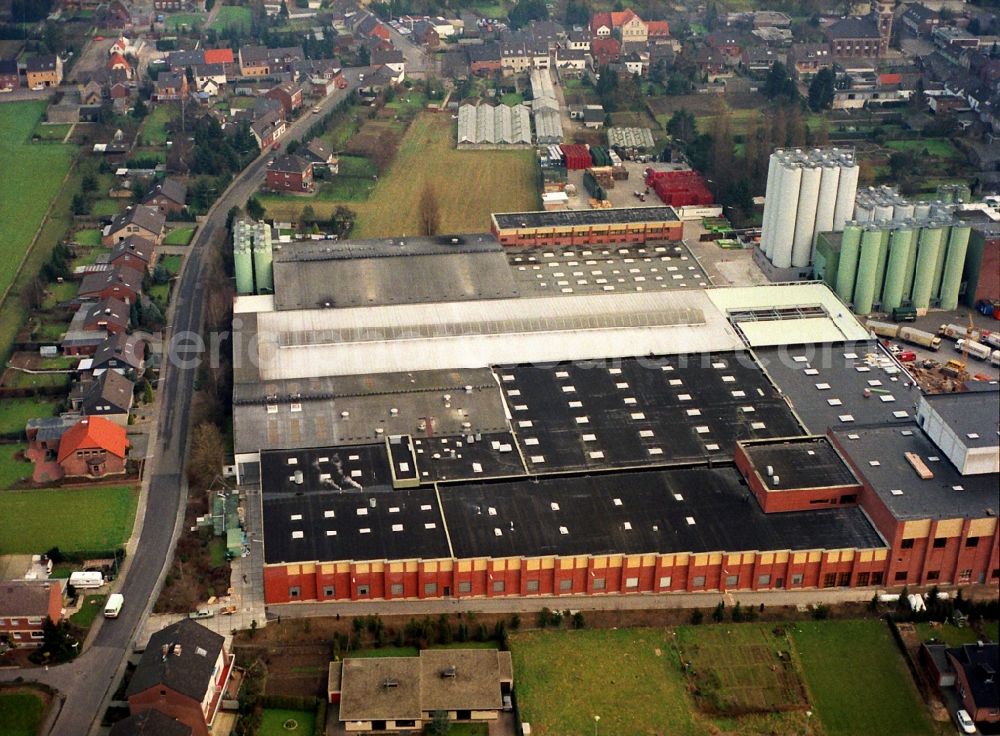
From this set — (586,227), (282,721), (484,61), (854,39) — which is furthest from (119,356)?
(854,39)

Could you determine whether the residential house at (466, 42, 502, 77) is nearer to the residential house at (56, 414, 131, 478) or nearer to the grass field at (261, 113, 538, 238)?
the grass field at (261, 113, 538, 238)

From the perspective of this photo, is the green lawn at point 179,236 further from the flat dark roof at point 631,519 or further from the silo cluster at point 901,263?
the silo cluster at point 901,263

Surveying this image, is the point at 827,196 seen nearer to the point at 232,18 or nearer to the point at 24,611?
the point at 24,611

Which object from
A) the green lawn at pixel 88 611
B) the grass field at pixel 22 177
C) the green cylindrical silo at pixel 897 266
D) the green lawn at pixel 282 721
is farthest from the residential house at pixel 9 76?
the green lawn at pixel 282 721

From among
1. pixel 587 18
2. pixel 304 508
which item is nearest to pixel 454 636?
pixel 304 508

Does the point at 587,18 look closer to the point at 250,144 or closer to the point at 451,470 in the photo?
the point at 250,144

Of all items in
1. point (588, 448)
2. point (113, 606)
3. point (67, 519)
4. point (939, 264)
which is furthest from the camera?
point (939, 264)

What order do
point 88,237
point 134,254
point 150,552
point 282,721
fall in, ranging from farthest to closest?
point 88,237
point 134,254
point 150,552
point 282,721

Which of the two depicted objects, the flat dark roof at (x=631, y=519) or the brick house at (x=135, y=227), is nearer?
the flat dark roof at (x=631, y=519)
